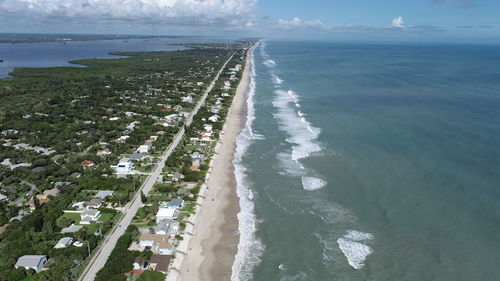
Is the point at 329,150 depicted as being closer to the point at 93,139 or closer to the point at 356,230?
the point at 356,230

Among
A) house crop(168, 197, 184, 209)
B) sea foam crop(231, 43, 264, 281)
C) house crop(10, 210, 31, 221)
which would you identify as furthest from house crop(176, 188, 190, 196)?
house crop(10, 210, 31, 221)

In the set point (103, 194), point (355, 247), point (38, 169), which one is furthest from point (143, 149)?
point (355, 247)

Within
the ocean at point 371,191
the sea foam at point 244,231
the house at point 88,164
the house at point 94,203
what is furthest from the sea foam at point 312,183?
the house at point 88,164

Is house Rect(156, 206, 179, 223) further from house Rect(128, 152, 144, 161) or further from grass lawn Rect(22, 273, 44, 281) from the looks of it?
house Rect(128, 152, 144, 161)

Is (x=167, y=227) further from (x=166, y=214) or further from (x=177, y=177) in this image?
(x=177, y=177)

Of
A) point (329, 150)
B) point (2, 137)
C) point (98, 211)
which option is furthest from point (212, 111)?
point (98, 211)

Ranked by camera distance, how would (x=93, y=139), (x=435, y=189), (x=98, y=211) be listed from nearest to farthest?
1. (x=98, y=211)
2. (x=435, y=189)
3. (x=93, y=139)

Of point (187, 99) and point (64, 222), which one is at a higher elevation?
point (187, 99)
